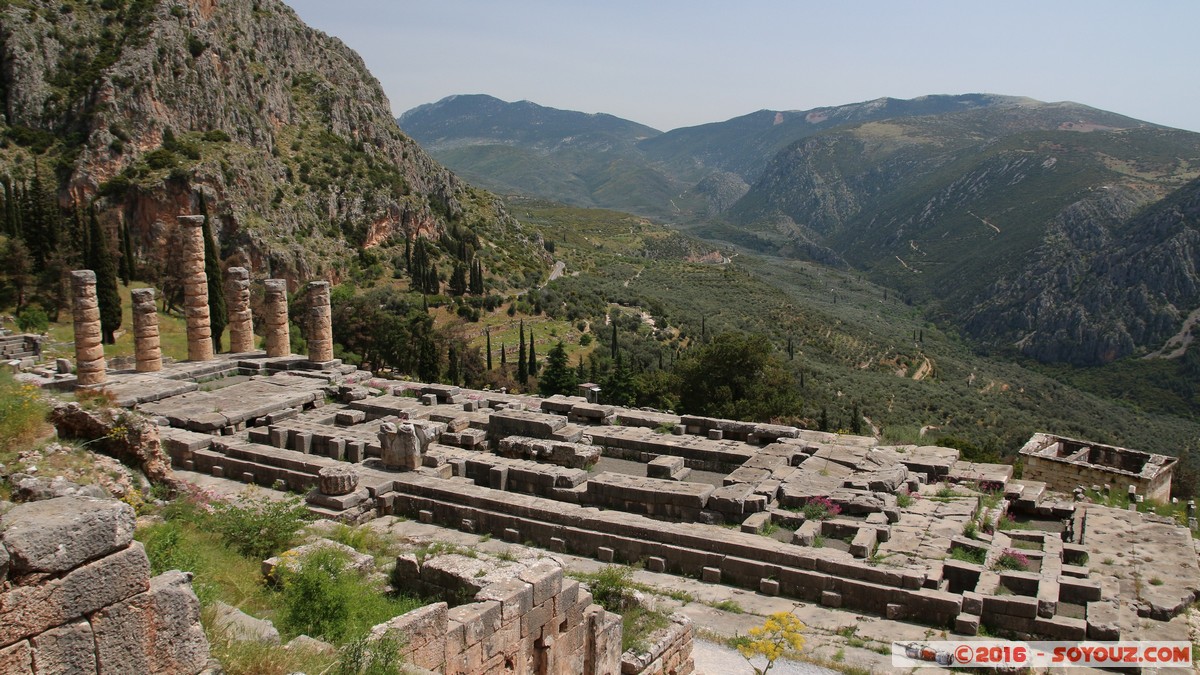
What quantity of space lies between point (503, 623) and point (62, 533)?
16.3 ft

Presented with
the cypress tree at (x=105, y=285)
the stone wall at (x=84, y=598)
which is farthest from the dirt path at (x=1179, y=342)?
the stone wall at (x=84, y=598)

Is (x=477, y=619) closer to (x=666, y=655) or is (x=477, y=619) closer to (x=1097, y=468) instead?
(x=666, y=655)

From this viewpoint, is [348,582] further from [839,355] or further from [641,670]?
[839,355]

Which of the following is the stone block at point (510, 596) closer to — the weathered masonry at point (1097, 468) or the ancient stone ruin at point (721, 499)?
the ancient stone ruin at point (721, 499)

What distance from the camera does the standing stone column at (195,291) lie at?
2600 cm

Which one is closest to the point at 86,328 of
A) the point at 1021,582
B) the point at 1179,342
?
the point at 1021,582

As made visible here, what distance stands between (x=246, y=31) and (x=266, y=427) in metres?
60.9

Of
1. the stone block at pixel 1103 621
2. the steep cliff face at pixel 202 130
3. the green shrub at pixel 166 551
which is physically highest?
the steep cliff face at pixel 202 130

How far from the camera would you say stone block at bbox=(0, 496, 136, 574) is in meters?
5.18

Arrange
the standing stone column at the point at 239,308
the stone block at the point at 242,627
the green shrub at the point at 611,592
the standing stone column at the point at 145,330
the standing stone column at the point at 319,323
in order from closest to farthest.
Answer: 1. the stone block at the point at 242,627
2. the green shrub at the point at 611,592
3. the standing stone column at the point at 145,330
4. the standing stone column at the point at 319,323
5. the standing stone column at the point at 239,308

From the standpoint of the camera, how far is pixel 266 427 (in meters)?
21.2

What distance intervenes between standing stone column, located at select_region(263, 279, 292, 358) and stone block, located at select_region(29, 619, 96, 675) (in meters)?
22.3

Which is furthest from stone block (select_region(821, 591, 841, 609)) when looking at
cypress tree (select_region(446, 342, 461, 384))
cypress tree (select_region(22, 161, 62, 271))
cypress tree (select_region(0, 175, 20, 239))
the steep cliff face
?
the steep cliff face

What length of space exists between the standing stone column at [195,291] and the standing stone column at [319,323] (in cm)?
333
